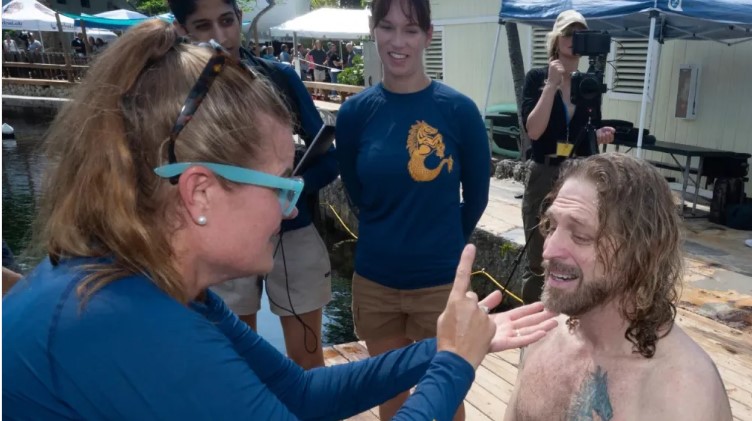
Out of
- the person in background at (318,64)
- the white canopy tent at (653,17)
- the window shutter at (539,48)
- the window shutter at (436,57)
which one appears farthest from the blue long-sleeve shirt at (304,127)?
the person in background at (318,64)

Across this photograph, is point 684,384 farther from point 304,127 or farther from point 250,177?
point 304,127

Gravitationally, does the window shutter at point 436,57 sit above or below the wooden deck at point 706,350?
above

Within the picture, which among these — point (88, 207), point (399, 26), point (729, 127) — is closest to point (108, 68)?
point (88, 207)

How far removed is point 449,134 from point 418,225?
14.9 inches

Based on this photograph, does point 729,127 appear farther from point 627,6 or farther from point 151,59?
point 151,59

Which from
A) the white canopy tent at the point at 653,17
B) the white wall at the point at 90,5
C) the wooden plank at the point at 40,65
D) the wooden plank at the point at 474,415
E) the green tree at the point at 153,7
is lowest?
the wooden plank at the point at 474,415

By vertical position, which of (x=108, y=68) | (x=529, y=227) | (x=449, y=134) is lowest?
(x=529, y=227)

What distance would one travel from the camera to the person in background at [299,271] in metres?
2.54

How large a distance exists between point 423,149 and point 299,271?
0.72 meters

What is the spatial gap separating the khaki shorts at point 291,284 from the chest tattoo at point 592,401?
1.22 m

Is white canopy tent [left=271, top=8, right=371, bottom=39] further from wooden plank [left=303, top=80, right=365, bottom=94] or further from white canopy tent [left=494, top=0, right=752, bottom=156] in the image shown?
white canopy tent [left=494, top=0, right=752, bottom=156]

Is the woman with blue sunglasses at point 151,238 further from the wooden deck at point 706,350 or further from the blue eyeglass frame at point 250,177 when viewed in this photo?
the wooden deck at point 706,350

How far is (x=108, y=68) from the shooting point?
1106 mm

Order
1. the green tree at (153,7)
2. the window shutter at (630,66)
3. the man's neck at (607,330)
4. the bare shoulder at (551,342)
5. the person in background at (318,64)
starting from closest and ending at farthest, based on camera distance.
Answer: the man's neck at (607,330) < the bare shoulder at (551,342) < the window shutter at (630,66) < the person in background at (318,64) < the green tree at (153,7)
